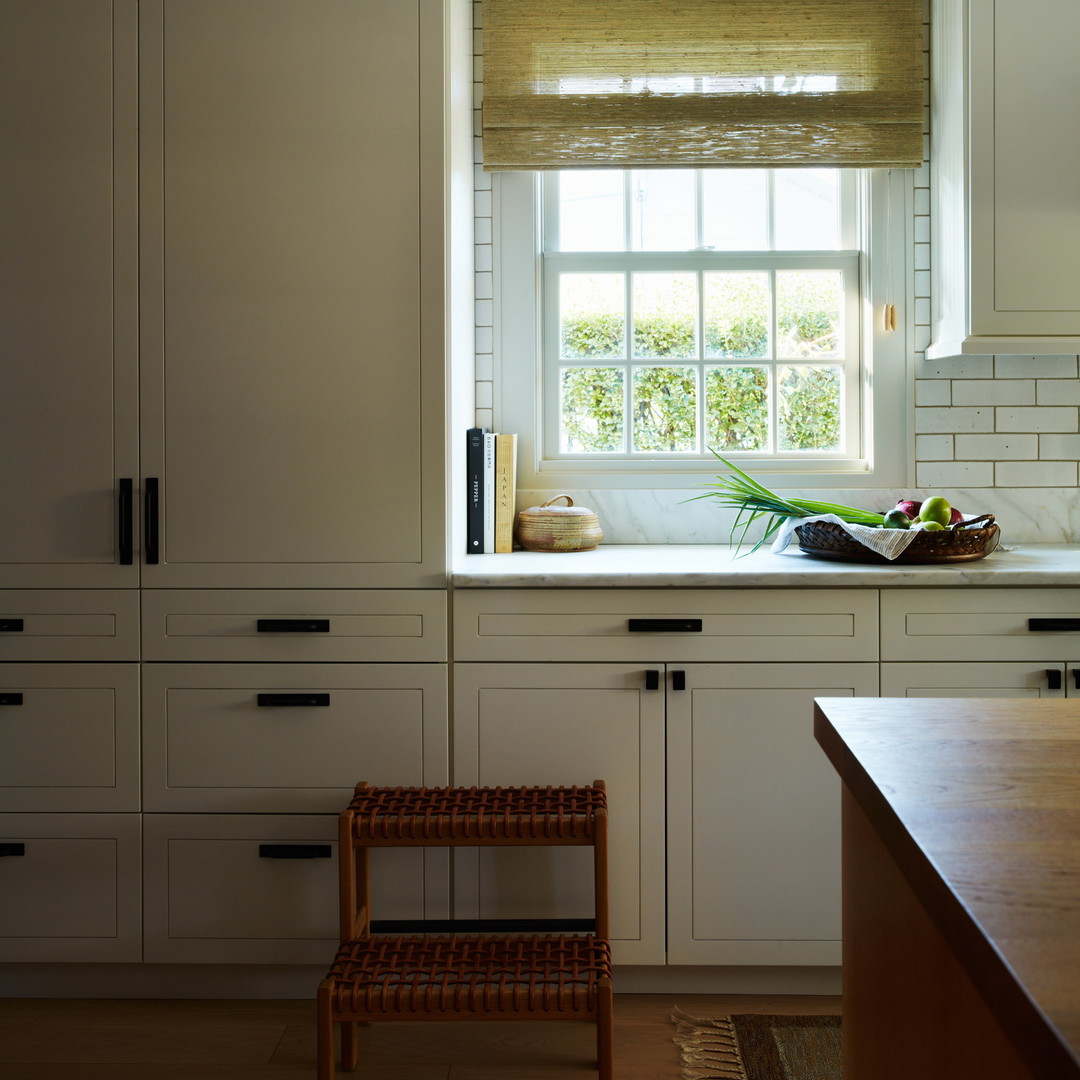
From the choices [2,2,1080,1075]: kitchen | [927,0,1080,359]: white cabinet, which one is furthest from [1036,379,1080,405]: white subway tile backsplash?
[2,2,1080,1075]: kitchen

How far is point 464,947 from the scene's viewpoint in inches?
78.4

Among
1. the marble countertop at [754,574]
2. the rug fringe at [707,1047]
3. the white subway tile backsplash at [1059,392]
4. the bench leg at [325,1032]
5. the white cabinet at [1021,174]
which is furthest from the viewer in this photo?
the white subway tile backsplash at [1059,392]

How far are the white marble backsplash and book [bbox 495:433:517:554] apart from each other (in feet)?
0.72

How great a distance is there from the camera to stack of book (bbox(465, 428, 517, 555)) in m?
2.65

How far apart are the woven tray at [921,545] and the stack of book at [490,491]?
2.63 feet

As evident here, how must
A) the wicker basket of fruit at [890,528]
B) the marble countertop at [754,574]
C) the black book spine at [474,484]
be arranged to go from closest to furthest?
the marble countertop at [754,574] < the wicker basket of fruit at [890,528] < the black book spine at [474,484]

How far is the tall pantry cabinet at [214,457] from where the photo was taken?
87.9 inches

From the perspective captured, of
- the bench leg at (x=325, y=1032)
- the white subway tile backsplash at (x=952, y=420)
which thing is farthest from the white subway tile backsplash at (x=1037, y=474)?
the bench leg at (x=325, y=1032)

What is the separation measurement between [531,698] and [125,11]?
1812mm

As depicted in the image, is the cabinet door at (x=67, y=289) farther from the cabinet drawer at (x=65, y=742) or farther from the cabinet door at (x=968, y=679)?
the cabinet door at (x=968, y=679)

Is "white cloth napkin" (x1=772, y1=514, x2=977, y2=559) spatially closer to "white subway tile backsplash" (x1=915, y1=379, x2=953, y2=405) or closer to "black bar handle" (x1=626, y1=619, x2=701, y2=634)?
"black bar handle" (x1=626, y1=619, x2=701, y2=634)

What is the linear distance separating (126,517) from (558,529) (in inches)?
43.6

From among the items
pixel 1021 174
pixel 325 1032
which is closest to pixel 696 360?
pixel 1021 174

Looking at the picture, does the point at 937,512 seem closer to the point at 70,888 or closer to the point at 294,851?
the point at 294,851
